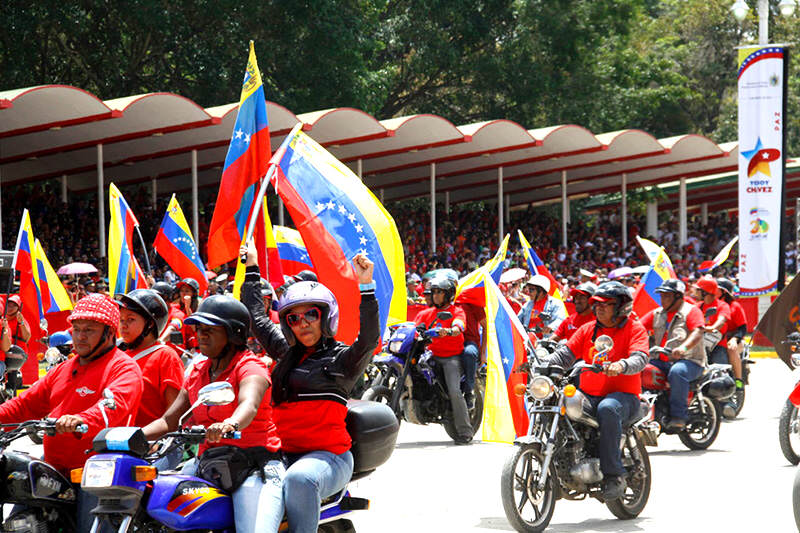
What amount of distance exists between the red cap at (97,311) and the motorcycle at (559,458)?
3108 millimetres

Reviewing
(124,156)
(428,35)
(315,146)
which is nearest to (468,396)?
(315,146)

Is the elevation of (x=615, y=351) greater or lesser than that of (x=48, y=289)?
lesser

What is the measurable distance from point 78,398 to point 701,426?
25.9 ft

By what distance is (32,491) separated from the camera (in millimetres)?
5367

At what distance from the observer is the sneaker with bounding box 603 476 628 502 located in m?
Result: 8.48

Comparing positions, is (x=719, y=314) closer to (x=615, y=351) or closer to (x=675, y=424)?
(x=675, y=424)

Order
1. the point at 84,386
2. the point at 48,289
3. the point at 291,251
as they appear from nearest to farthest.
A: the point at 84,386 → the point at 291,251 → the point at 48,289

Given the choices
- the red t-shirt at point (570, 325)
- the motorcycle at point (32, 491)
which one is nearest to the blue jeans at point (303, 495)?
the motorcycle at point (32, 491)

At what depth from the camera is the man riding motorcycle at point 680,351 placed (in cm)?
1191

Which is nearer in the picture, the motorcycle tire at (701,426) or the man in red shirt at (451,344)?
the motorcycle tire at (701,426)

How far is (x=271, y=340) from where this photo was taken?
643 cm

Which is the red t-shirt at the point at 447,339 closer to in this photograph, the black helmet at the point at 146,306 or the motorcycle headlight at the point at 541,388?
the motorcycle headlight at the point at 541,388

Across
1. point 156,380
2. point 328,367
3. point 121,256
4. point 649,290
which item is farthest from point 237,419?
point 649,290

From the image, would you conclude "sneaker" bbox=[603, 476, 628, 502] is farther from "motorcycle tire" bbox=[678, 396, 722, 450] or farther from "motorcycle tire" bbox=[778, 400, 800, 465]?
"motorcycle tire" bbox=[678, 396, 722, 450]
